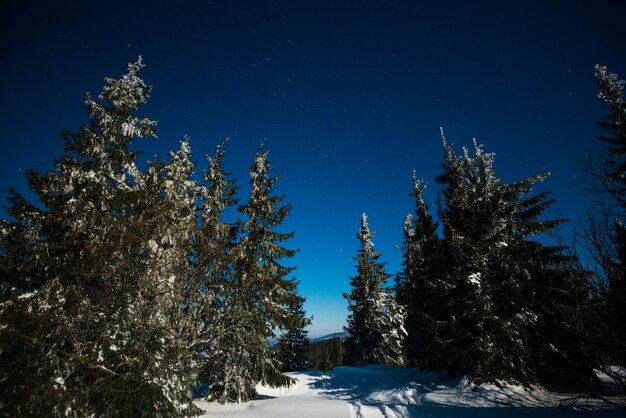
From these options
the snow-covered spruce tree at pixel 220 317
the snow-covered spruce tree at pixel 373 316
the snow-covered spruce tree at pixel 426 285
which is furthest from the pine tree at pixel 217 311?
the snow-covered spruce tree at pixel 373 316

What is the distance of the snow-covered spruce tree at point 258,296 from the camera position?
37.3ft

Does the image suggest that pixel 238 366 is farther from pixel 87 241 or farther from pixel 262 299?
pixel 87 241

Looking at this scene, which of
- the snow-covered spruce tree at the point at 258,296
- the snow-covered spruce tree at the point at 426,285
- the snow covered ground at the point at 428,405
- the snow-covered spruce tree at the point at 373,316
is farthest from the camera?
the snow-covered spruce tree at the point at 373,316

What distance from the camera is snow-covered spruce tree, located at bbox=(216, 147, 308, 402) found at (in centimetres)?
1136

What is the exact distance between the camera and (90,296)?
8281 mm

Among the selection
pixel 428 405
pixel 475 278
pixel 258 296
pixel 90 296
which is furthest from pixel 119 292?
pixel 475 278

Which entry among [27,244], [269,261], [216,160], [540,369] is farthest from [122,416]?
[540,369]

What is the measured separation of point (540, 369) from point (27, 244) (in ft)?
71.2

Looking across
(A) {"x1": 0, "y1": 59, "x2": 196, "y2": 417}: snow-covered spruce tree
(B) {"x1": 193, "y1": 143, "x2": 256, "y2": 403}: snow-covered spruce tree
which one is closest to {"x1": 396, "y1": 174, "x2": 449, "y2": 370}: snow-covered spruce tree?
(B) {"x1": 193, "y1": 143, "x2": 256, "y2": 403}: snow-covered spruce tree

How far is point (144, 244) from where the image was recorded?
354 inches

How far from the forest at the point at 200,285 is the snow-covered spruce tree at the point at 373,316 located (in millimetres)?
8393

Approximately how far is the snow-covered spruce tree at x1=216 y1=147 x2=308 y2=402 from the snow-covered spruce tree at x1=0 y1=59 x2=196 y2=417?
301cm

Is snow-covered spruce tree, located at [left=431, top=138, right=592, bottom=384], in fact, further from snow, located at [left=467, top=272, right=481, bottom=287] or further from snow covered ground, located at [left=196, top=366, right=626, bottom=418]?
snow covered ground, located at [left=196, top=366, right=626, bottom=418]

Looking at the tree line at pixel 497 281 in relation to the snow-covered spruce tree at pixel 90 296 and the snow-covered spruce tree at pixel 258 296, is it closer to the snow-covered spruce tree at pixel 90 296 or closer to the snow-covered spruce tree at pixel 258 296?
the snow-covered spruce tree at pixel 258 296
